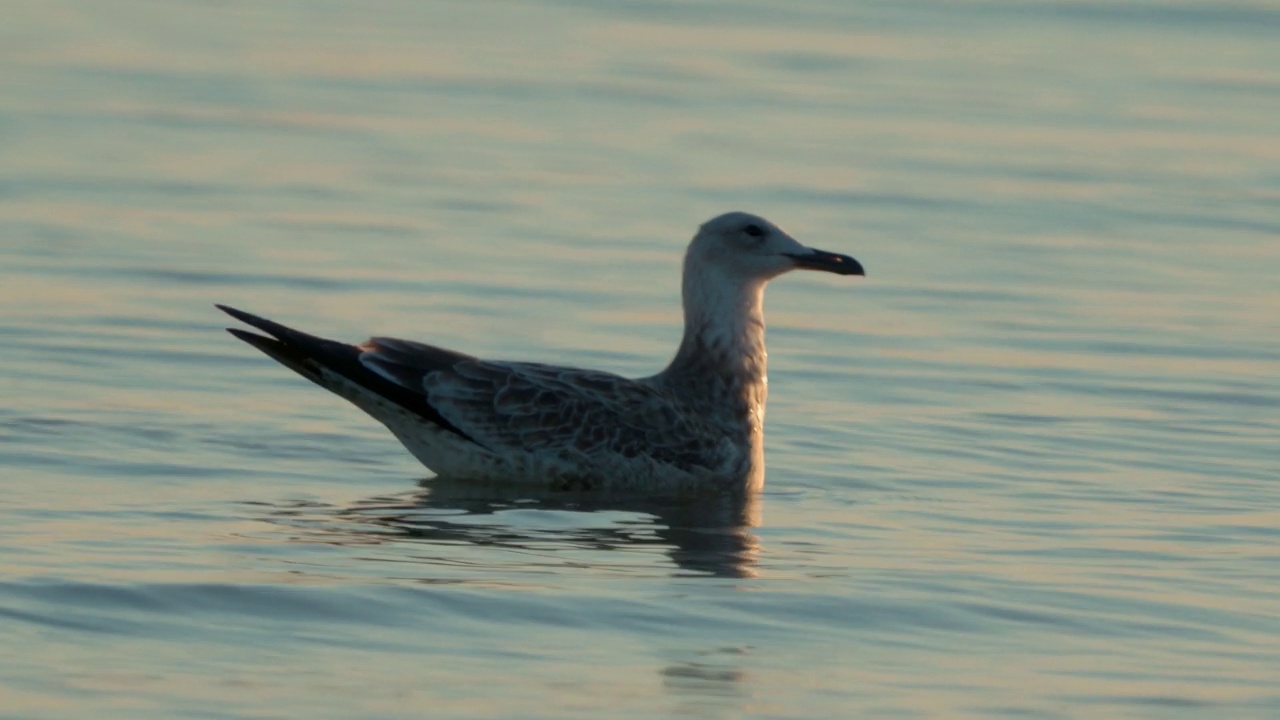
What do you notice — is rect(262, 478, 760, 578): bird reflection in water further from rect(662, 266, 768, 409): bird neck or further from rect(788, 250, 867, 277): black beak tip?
rect(788, 250, 867, 277): black beak tip

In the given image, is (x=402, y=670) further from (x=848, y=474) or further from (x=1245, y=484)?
(x=1245, y=484)

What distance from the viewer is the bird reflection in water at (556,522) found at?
9602 mm

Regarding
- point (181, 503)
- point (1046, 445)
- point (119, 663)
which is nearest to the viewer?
point (119, 663)

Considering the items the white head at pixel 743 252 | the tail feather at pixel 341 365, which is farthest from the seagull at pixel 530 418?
the white head at pixel 743 252

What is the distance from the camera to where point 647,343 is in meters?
13.9

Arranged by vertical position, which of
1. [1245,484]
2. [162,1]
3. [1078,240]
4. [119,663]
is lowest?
[119,663]

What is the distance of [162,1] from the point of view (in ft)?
80.8

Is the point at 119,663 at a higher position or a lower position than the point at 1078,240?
lower

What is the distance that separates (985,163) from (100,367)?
795 centimetres

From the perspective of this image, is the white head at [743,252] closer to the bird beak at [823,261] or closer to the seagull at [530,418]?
the bird beak at [823,261]

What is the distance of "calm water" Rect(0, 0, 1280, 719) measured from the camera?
312 inches

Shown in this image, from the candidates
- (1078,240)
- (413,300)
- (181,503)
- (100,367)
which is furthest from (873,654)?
(1078,240)

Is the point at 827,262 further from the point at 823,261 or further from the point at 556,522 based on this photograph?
the point at 556,522

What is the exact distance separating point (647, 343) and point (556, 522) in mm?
3674
